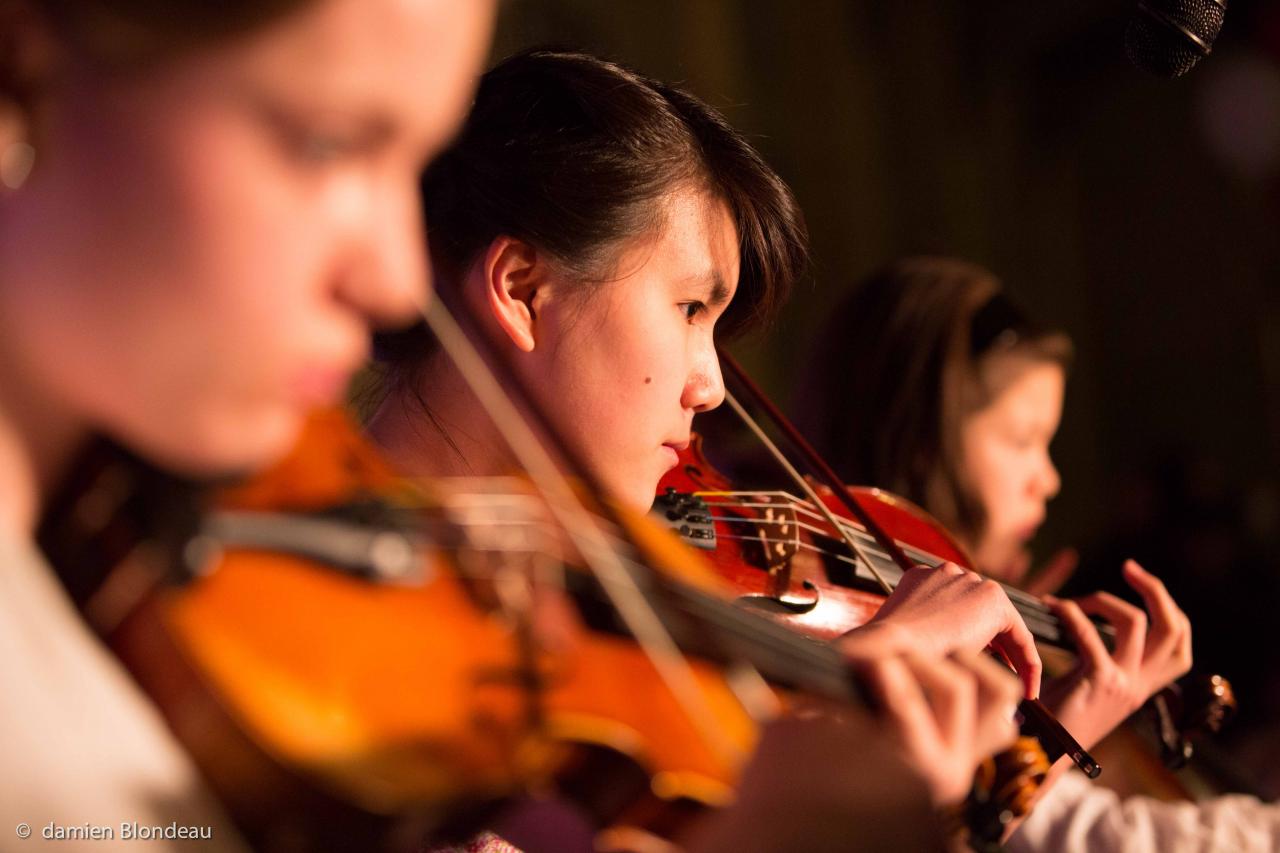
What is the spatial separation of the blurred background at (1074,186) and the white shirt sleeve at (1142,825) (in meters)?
1.64

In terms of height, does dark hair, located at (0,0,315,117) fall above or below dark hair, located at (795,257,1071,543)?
above

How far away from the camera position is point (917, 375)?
1458mm

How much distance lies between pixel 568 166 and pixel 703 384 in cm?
19

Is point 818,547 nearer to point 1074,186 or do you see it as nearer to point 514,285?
point 514,285

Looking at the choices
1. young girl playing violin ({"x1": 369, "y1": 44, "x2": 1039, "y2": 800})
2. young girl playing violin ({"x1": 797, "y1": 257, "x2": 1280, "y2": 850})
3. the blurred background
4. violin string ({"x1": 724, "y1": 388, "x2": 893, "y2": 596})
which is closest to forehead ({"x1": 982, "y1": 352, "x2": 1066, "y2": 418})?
young girl playing violin ({"x1": 797, "y1": 257, "x2": 1280, "y2": 850})

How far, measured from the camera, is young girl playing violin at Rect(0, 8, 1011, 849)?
388mm

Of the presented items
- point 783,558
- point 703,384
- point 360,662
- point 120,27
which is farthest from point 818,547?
point 120,27

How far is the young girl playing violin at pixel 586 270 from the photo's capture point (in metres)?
0.82

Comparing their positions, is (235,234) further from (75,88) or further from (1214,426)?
(1214,426)

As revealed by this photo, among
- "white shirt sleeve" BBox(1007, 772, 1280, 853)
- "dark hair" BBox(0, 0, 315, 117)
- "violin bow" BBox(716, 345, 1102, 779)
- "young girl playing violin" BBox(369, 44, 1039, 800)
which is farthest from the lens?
"white shirt sleeve" BBox(1007, 772, 1280, 853)

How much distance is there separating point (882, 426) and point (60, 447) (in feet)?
3.78

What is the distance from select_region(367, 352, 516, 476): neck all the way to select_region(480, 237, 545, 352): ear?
5cm

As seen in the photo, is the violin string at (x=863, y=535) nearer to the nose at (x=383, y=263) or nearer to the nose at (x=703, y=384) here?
the nose at (x=703, y=384)

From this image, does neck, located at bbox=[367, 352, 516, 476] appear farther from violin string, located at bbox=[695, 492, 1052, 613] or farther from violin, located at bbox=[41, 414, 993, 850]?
violin, located at bbox=[41, 414, 993, 850]
